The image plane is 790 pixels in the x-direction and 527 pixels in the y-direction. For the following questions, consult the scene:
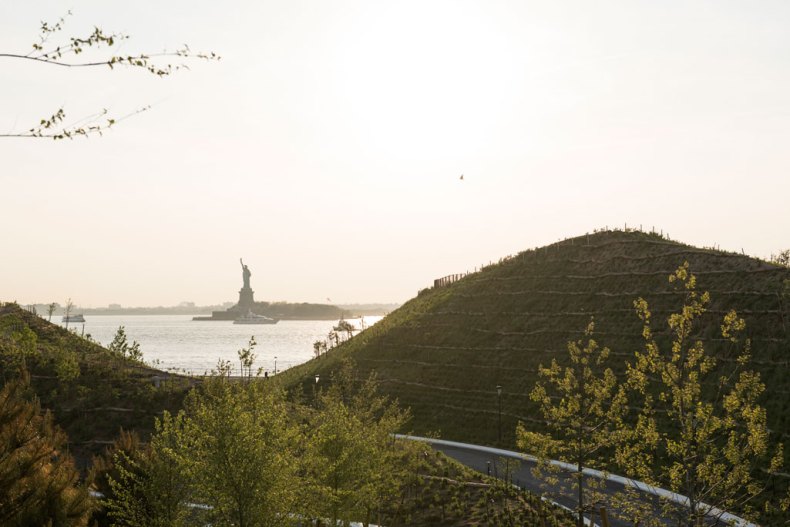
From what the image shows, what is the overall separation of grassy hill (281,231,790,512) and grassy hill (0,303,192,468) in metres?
23.5

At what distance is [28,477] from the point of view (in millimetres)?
15523

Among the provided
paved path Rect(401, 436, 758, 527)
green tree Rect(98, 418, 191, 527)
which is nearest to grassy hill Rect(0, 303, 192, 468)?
paved path Rect(401, 436, 758, 527)

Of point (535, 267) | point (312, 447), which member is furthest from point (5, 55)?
point (535, 267)

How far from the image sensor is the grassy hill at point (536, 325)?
57312 millimetres

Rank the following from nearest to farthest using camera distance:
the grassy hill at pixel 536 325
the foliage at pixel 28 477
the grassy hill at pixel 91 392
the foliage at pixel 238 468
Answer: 1. the foliage at pixel 28 477
2. the foliage at pixel 238 468
3. the grassy hill at pixel 91 392
4. the grassy hill at pixel 536 325

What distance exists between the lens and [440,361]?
7556cm

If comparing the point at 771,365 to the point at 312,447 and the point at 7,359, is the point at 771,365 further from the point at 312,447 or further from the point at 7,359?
the point at 7,359

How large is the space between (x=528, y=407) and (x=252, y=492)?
43200mm

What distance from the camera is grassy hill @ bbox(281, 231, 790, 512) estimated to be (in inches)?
2256

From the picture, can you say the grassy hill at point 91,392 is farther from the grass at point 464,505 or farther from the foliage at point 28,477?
the foliage at point 28,477

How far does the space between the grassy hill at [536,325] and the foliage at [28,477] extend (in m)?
42.1

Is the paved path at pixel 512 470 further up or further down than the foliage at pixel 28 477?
further down

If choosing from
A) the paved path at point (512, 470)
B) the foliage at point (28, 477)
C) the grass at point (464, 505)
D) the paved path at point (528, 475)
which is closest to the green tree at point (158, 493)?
the foliage at point (28, 477)

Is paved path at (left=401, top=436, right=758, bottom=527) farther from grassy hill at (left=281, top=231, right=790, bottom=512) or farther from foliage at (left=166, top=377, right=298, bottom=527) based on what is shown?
foliage at (left=166, top=377, right=298, bottom=527)
